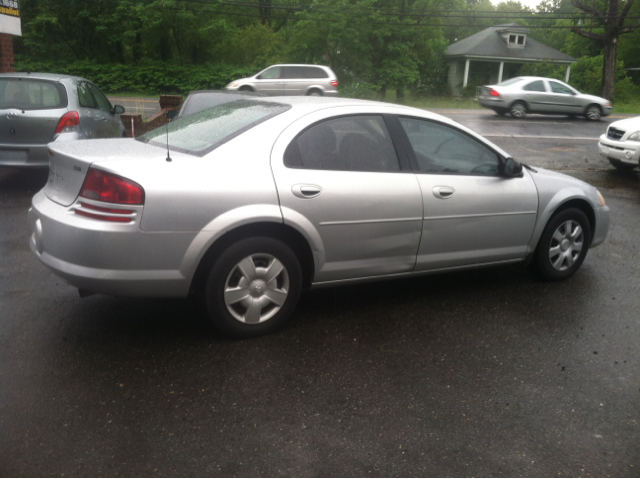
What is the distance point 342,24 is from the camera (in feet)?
133

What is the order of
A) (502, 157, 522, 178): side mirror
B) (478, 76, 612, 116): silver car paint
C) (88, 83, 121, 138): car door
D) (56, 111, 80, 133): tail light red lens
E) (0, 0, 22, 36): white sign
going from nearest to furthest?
(502, 157, 522, 178): side mirror, (56, 111, 80, 133): tail light red lens, (88, 83, 121, 138): car door, (0, 0, 22, 36): white sign, (478, 76, 612, 116): silver car paint

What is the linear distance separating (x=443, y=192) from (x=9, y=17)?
11.8 metres

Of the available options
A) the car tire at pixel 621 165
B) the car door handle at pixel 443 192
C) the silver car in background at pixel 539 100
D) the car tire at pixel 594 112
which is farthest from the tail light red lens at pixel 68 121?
the car tire at pixel 594 112

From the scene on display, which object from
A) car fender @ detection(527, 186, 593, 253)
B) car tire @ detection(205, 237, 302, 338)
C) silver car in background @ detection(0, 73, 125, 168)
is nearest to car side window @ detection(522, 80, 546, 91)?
silver car in background @ detection(0, 73, 125, 168)

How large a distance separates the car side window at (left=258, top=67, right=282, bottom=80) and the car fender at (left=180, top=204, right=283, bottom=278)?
74.0 ft

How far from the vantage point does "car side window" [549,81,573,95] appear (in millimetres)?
25750

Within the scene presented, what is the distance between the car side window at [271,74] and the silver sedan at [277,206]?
69.7 feet

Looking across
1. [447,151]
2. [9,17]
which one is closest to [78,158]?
[447,151]

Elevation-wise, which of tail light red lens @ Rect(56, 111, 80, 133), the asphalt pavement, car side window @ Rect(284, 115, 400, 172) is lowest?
the asphalt pavement

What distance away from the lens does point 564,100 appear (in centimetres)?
2570

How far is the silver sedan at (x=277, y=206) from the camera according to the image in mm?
4094

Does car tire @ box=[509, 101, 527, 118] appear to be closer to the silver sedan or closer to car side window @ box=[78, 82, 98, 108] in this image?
car side window @ box=[78, 82, 98, 108]

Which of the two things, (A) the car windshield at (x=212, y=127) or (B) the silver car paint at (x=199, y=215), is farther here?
(A) the car windshield at (x=212, y=127)

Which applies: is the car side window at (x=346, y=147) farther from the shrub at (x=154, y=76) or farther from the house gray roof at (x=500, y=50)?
the house gray roof at (x=500, y=50)
